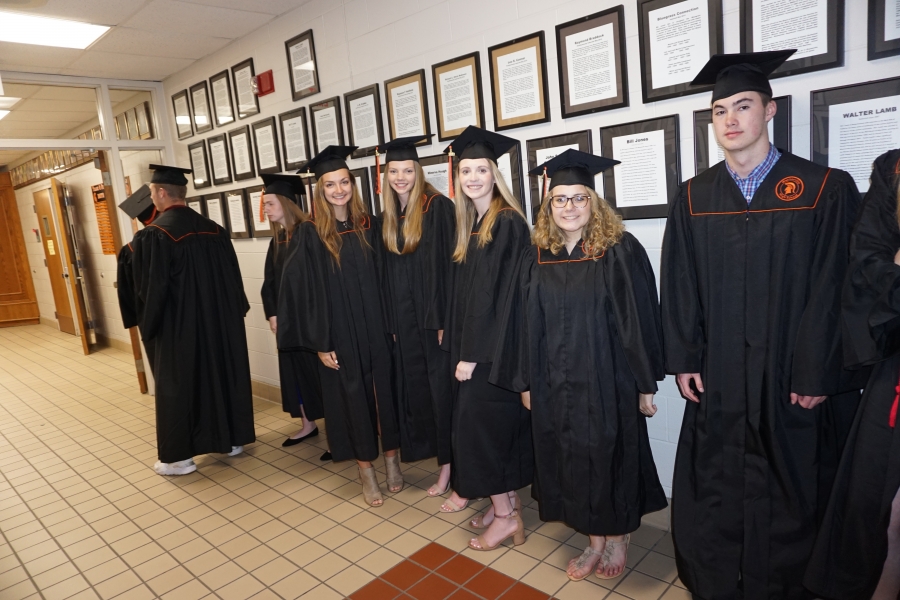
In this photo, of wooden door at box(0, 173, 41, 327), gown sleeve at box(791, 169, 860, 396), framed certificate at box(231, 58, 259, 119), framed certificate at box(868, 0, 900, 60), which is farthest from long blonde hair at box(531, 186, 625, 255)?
wooden door at box(0, 173, 41, 327)

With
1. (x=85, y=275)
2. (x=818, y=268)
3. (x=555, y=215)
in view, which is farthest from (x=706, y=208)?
(x=85, y=275)

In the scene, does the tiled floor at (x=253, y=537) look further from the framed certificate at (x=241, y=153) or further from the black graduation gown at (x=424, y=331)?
the framed certificate at (x=241, y=153)

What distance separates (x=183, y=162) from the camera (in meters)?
5.37

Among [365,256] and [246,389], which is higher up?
[365,256]

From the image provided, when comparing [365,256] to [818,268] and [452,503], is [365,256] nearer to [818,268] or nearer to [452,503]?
[452,503]

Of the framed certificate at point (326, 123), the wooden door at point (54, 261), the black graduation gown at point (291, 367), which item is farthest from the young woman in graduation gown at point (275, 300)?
the wooden door at point (54, 261)

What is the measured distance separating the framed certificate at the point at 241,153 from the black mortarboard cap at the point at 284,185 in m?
1.13

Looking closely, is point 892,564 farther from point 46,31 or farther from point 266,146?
point 46,31

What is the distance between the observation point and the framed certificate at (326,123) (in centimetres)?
382

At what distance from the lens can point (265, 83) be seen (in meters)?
4.30

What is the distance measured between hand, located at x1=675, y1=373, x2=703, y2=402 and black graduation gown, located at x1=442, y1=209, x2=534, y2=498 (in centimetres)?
75

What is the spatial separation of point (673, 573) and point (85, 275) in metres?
8.68

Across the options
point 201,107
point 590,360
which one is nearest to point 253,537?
point 590,360

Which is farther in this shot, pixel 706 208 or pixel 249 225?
pixel 249 225
